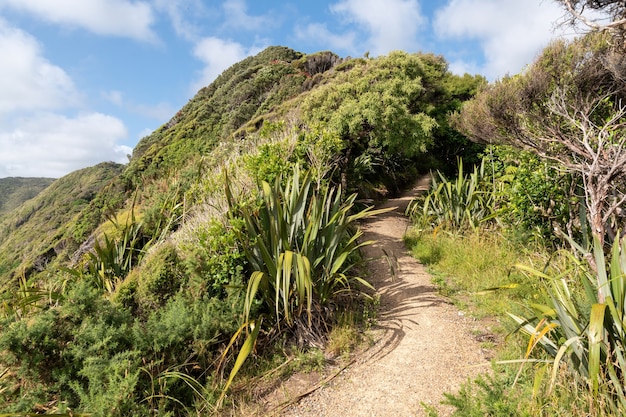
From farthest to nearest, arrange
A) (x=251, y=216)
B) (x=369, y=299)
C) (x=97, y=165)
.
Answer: (x=97, y=165) < (x=369, y=299) < (x=251, y=216)

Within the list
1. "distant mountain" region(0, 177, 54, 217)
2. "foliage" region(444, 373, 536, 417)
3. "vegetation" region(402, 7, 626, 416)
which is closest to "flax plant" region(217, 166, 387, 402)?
"foliage" region(444, 373, 536, 417)

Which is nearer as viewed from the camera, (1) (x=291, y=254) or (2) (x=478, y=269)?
(1) (x=291, y=254)

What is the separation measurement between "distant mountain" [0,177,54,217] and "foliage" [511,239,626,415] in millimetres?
161613

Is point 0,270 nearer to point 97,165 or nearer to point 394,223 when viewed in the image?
point 394,223

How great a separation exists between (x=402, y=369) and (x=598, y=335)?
1528mm

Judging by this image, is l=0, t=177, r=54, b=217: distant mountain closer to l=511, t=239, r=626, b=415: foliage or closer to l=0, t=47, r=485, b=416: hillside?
l=0, t=47, r=485, b=416: hillside

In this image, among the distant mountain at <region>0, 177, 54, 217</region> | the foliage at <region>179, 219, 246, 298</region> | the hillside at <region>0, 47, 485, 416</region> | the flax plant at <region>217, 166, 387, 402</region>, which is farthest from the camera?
the distant mountain at <region>0, 177, 54, 217</region>

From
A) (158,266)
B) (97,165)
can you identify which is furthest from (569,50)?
(97,165)

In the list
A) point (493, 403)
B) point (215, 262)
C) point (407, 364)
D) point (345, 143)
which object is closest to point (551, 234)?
point (407, 364)

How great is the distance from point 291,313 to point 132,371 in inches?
55.6

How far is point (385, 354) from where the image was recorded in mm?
3131

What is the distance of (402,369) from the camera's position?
9.50ft

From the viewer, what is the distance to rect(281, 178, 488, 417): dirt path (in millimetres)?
2553

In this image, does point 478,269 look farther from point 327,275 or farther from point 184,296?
point 184,296
